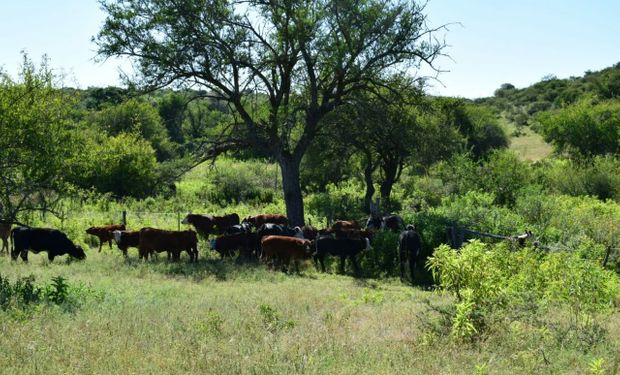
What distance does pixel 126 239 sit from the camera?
1941 centimetres

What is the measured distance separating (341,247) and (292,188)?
19.1ft

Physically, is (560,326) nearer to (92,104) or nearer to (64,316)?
(64,316)

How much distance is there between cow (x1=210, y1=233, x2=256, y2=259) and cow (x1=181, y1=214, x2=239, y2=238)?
446 centimetres

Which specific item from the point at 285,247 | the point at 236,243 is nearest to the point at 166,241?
the point at 236,243

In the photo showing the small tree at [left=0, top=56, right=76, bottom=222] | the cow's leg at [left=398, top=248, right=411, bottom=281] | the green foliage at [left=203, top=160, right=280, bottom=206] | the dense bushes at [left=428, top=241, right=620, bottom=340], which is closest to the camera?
the dense bushes at [left=428, top=241, right=620, bottom=340]

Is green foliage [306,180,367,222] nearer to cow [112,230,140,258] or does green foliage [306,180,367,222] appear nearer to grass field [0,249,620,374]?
cow [112,230,140,258]

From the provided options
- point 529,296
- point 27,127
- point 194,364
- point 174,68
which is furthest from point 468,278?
point 174,68

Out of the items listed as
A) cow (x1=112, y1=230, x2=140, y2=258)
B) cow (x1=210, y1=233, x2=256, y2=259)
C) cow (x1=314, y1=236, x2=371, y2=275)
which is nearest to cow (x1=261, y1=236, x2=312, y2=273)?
cow (x1=314, y1=236, x2=371, y2=275)

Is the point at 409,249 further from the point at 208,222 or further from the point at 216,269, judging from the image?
the point at 208,222

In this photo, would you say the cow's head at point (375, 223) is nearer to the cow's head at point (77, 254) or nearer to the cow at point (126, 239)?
the cow at point (126, 239)

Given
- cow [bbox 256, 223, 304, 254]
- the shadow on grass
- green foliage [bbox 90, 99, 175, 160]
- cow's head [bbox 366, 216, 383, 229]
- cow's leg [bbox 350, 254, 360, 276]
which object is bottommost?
cow's leg [bbox 350, 254, 360, 276]

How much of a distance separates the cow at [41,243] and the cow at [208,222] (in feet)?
19.6

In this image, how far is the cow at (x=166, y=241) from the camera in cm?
1853

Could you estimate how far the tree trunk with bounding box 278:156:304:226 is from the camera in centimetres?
2309
